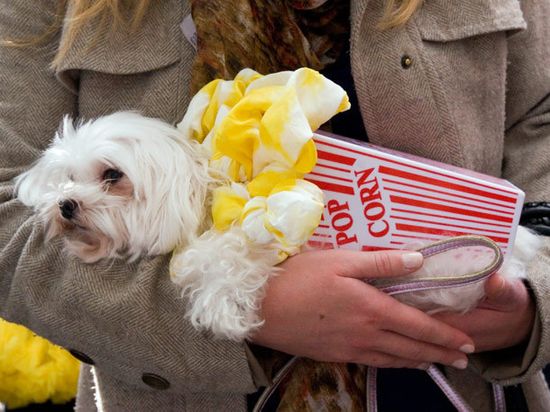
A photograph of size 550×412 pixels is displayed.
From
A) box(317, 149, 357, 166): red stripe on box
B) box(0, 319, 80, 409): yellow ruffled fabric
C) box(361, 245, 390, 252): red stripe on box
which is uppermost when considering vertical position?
box(317, 149, 357, 166): red stripe on box

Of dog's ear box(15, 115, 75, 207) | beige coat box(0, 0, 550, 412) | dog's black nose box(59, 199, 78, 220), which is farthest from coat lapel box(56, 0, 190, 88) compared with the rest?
dog's black nose box(59, 199, 78, 220)

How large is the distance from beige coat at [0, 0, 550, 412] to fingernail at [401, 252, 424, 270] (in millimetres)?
232

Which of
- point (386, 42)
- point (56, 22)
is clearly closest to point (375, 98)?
point (386, 42)

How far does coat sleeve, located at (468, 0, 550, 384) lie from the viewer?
1.10m

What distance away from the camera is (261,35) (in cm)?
105

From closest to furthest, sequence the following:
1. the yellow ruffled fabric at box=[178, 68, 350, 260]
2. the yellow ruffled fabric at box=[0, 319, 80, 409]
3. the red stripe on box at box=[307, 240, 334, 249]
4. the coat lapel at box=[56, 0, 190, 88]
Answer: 1. the yellow ruffled fabric at box=[178, 68, 350, 260]
2. the red stripe on box at box=[307, 240, 334, 249]
3. the coat lapel at box=[56, 0, 190, 88]
4. the yellow ruffled fabric at box=[0, 319, 80, 409]

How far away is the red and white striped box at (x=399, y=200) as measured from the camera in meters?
0.94

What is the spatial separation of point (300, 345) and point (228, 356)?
10cm

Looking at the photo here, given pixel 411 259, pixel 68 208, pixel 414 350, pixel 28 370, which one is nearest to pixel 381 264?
pixel 411 259

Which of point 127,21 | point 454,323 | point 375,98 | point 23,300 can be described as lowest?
point 454,323

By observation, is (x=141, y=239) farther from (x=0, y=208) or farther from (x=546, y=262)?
(x=546, y=262)

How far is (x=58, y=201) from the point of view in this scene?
100 centimetres

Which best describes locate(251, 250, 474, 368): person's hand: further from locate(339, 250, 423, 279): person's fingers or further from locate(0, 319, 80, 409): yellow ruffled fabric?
locate(0, 319, 80, 409): yellow ruffled fabric

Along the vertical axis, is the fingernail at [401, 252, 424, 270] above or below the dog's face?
below
